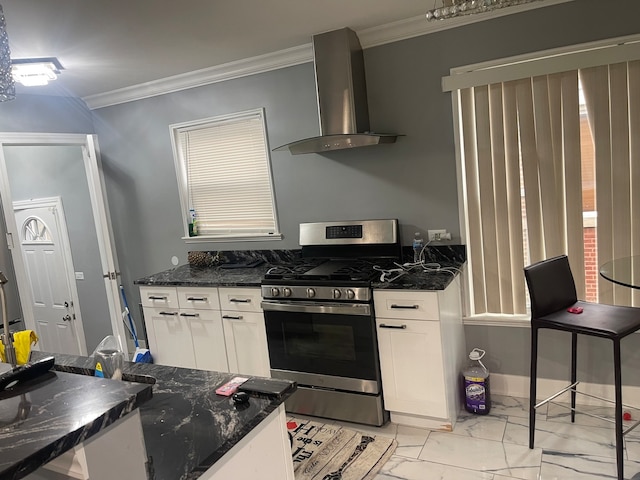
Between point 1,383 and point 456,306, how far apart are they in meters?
2.54

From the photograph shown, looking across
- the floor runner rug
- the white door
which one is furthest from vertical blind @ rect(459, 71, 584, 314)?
the white door

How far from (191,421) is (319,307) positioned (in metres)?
1.54

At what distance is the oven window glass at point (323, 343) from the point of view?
2.85 m

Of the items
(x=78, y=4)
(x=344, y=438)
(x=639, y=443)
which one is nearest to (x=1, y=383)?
(x=78, y=4)

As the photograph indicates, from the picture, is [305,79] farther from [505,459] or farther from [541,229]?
[505,459]

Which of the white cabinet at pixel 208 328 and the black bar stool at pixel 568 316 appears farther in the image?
the white cabinet at pixel 208 328

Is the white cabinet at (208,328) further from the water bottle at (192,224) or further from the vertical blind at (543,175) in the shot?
the vertical blind at (543,175)

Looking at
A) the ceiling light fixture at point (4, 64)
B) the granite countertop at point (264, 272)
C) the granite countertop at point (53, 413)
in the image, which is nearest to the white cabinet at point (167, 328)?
the granite countertop at point (264, 272)

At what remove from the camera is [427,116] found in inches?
123

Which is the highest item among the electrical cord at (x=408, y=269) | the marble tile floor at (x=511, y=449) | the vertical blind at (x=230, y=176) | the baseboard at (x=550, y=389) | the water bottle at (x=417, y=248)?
the vertical blind at (x=230, y=176)

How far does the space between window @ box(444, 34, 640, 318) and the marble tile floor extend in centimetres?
69

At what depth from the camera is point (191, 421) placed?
145 centimetres

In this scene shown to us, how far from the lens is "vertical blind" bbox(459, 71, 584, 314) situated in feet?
9.16

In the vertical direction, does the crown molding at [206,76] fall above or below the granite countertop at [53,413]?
above
